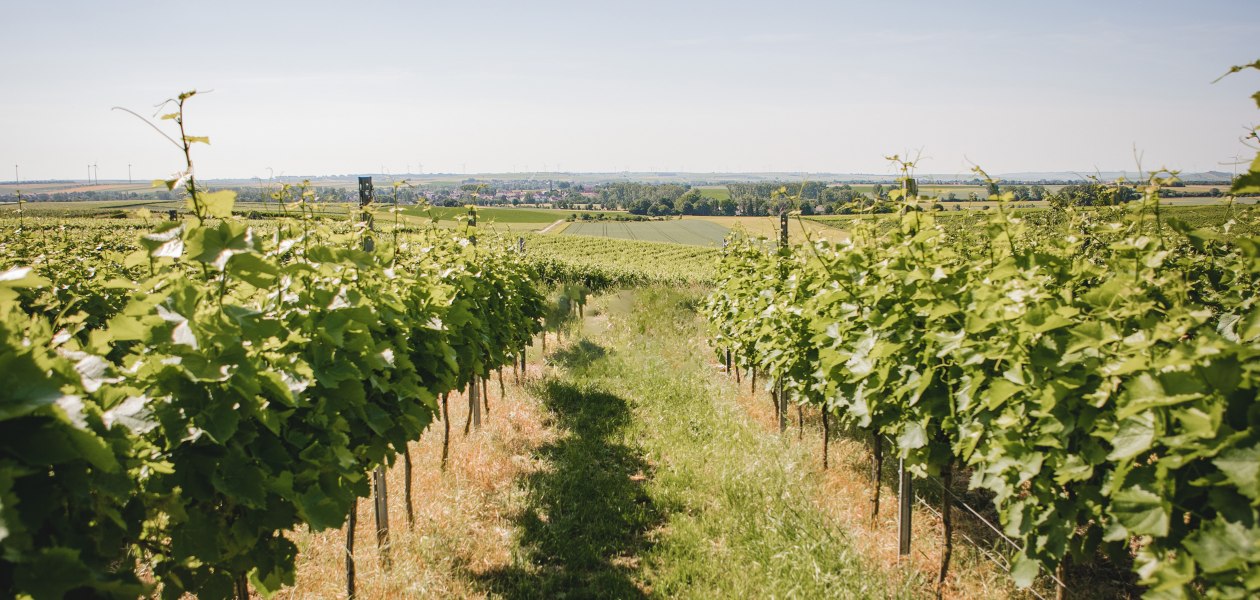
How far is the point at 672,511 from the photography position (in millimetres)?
5387

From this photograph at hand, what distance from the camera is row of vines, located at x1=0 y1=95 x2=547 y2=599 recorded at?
1453mm

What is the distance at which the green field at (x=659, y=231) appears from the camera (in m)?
50.8

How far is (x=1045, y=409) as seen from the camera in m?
2.55

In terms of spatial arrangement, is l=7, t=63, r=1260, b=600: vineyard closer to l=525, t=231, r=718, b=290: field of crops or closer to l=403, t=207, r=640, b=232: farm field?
l=525, t=231, r=718, b=290: field of crops

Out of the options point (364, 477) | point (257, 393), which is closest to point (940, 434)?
point (364, 477)

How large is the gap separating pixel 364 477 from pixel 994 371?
2.84 metres

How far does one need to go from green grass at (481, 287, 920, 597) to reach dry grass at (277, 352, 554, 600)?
16cm

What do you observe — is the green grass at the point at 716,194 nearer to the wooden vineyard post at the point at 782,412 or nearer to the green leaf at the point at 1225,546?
the wooden vineyard post at the point at 782,412

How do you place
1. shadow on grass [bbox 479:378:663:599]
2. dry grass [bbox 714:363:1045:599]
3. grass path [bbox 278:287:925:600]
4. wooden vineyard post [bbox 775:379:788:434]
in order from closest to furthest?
dry grass [bbox 714:363:1045:599] < grass path [bbox 278:287:925:600] < shadow on grass [bbox 479:378:663:599] < wooden vineyard post [bbox 775:379:788:434]

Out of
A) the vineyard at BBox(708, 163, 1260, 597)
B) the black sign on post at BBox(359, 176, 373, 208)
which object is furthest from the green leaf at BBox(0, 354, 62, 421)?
the black sign on post at BBox(359, 176, 373, 208)

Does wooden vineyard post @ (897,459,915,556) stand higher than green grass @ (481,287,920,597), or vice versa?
wooden vineyard post @ (897,459,915,556)

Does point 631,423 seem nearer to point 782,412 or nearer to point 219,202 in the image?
point 782,412

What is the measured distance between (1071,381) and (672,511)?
344cm

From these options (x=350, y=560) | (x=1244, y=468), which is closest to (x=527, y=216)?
(x=350, y=560)
